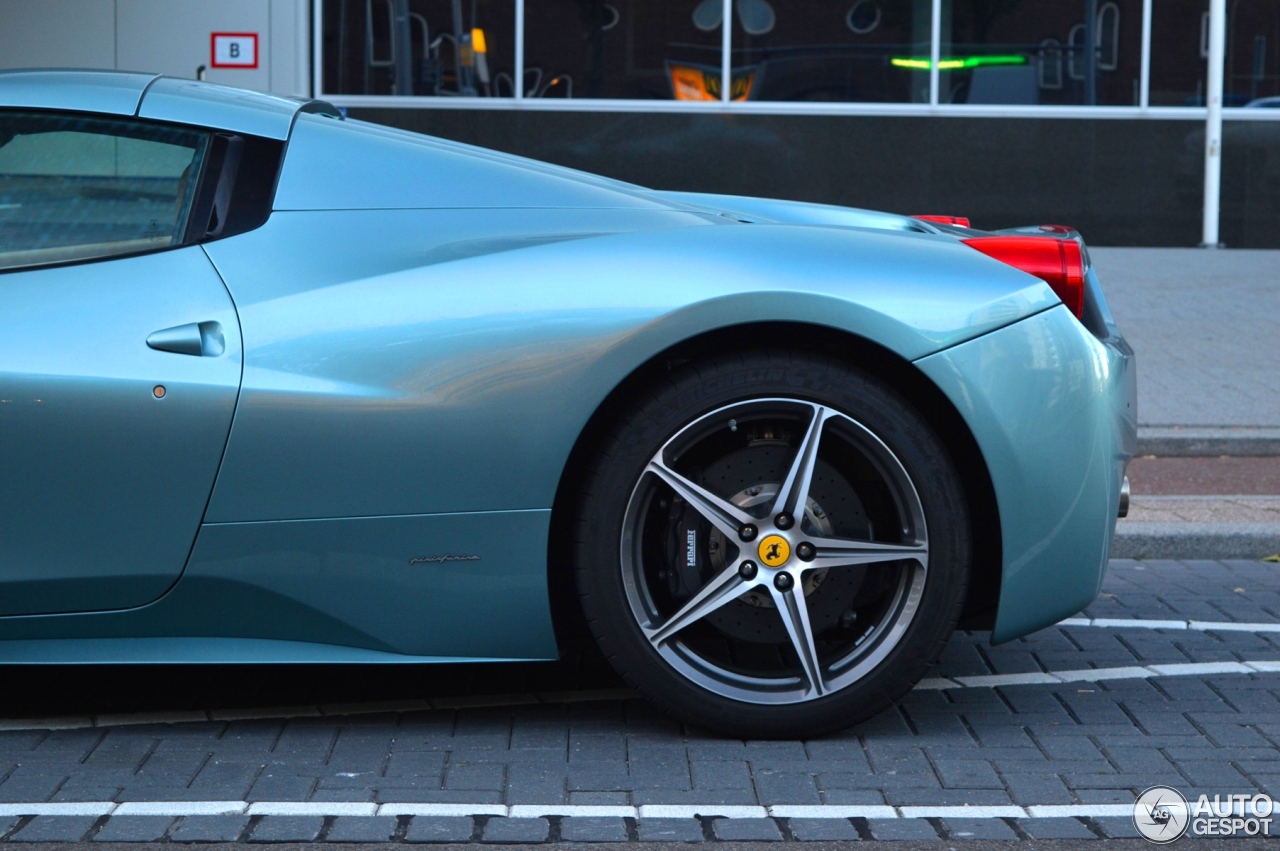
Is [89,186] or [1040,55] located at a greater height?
[1040,55]

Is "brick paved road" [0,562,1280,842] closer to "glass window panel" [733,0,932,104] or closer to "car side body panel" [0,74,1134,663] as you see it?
"car side body panel" [0,74,1134,663]

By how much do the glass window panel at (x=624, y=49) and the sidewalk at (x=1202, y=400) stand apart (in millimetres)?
4018

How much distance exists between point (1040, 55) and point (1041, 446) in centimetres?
1174

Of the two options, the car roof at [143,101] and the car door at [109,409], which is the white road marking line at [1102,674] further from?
the car roof at [143,101]

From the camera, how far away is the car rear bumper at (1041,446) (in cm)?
327

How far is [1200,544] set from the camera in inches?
223

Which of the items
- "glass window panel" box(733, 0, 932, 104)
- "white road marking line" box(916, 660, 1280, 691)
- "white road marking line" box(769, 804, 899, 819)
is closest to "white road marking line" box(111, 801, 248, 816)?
"white road marking line" box(769, 804, 899, 819)

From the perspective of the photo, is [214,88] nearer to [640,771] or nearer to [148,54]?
[640,771]

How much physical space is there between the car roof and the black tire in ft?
3.42

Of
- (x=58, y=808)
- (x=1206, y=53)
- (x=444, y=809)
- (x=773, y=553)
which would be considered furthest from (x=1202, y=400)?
(x=1206, y=53)

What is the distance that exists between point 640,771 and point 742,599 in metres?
0.43

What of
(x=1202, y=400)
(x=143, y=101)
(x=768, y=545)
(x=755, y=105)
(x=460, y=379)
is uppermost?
(x=755, y=105)

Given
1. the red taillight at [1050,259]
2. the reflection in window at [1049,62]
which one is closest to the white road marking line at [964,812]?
the red taillight at [1050,259]

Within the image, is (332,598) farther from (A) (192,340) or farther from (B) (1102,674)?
(B) (1102,674)
